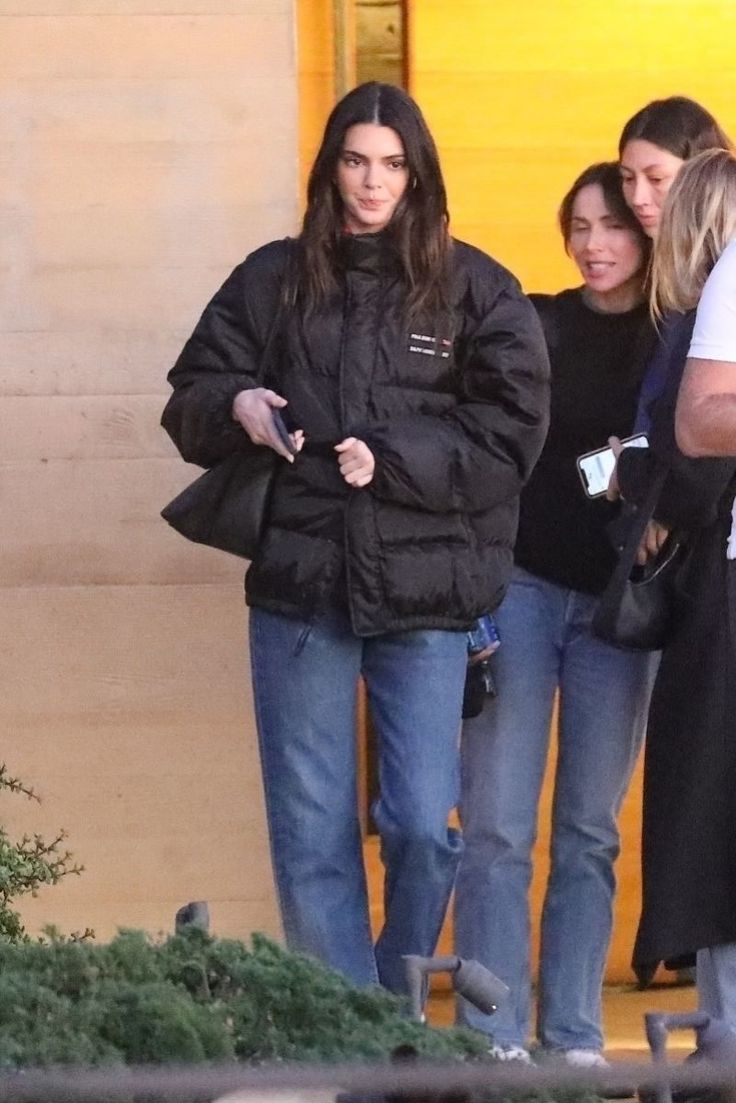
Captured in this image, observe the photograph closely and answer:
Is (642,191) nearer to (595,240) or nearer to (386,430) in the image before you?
(595,240)

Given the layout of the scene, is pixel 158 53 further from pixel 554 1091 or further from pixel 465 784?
pixel 554 1091

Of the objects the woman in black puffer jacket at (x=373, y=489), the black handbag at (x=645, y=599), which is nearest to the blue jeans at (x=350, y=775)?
the woman in black puffer jacket at (x=373, y=489)

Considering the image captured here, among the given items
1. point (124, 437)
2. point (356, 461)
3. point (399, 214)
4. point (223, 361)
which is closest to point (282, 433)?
point (356, 461)

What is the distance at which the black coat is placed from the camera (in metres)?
3.78

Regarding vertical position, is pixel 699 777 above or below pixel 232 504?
below

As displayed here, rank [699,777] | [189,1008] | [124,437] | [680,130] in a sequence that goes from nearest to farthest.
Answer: [189,1008], [699,777], [680,130], [124,437]

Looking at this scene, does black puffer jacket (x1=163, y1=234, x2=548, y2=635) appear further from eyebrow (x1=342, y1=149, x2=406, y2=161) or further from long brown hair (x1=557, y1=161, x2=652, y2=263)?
long brown hair (x1=557, y1=161, x2=652, y2=263)

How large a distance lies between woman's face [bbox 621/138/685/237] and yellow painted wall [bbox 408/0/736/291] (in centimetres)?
104

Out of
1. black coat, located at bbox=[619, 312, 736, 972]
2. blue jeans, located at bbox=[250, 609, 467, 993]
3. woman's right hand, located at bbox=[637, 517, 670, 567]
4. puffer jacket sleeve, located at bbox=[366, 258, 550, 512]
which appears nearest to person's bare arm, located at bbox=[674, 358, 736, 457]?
black coat, located at bbox=[619, 312, 736, 972]

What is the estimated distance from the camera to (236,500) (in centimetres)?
444

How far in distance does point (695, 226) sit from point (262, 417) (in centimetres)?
93

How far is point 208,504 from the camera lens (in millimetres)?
4488

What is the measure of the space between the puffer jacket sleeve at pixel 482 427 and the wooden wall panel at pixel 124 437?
3.45ft

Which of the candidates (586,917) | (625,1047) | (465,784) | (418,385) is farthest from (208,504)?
(625,1047)
